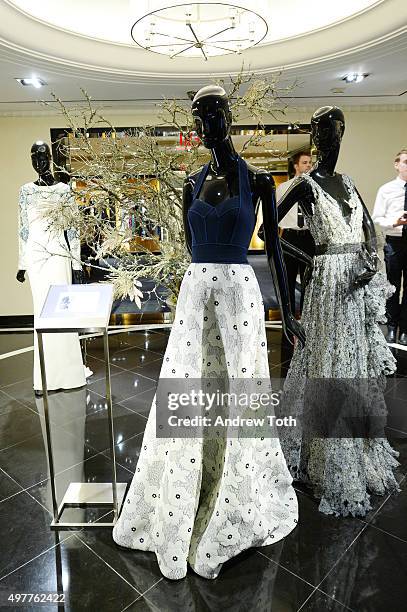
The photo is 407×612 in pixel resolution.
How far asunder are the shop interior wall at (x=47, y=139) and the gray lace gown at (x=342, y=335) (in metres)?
5.11

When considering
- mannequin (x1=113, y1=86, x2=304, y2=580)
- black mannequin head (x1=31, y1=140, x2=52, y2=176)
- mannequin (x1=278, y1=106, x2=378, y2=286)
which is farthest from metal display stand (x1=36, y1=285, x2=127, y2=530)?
black mannequin head (x1=31, y1=140, x2=52, y2=176)

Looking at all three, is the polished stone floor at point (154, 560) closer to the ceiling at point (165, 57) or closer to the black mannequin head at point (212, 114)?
the black mannequin head at point (212, 114)

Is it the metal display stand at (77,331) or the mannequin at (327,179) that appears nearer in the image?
the metal display stand at (77,331)

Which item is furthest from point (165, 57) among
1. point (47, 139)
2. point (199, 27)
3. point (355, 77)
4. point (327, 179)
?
point (327, 179)

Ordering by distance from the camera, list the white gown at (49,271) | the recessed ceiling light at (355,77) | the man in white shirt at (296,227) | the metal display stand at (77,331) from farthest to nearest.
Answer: the recessed ceiling light at (355,77)
the man in white shirt at (296,227)
the white gown at (49,271)
the metal display stand at (77,331)

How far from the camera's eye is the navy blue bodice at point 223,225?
69.1 inches

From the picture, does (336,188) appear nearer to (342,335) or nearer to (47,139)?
(342,335)

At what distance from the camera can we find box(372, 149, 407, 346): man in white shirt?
500cm

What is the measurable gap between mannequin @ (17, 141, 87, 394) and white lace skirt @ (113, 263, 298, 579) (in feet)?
6.46

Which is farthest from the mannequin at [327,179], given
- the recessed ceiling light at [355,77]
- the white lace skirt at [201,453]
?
the recessed ceiling light at [355,77]

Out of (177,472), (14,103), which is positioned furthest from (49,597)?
(14,103)

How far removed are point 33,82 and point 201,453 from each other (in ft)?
15.8

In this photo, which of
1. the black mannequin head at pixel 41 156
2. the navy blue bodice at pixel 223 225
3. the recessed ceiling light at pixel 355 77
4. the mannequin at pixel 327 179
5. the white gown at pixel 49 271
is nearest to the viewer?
the navy blue bodice at pixel 223 225

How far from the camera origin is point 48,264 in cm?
372
